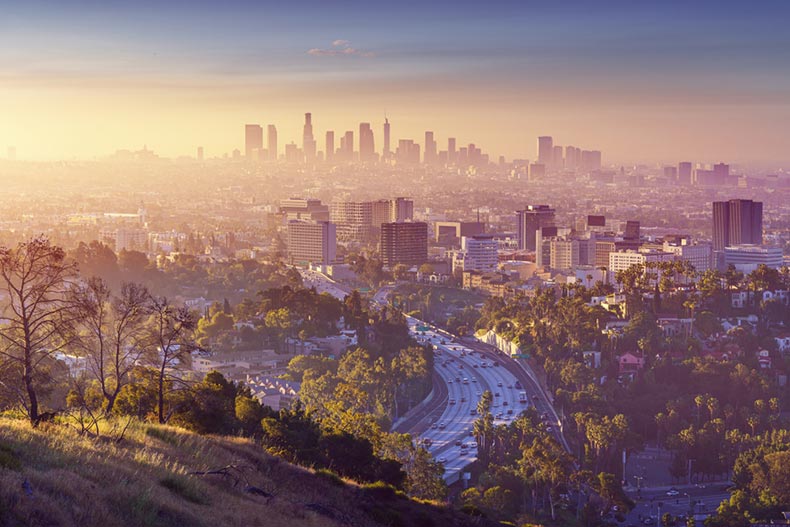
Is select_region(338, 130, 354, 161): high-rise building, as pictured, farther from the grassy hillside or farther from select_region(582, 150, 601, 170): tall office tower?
the grassy hillside

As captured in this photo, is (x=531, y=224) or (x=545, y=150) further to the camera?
(x=545, y=150)

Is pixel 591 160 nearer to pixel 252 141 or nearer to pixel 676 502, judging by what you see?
pixel 252 141

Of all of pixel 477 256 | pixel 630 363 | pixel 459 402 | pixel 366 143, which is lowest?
pixel 459 402

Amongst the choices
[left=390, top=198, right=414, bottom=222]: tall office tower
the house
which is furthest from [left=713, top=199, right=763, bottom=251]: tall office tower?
the house

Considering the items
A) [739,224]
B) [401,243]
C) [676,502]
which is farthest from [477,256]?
[676,502]

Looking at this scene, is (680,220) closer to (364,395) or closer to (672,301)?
(672,301)

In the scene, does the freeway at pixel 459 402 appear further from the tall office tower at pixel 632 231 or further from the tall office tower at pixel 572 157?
the tall office tower at pixel 572 157

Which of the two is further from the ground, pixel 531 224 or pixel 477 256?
pixel 531 224
